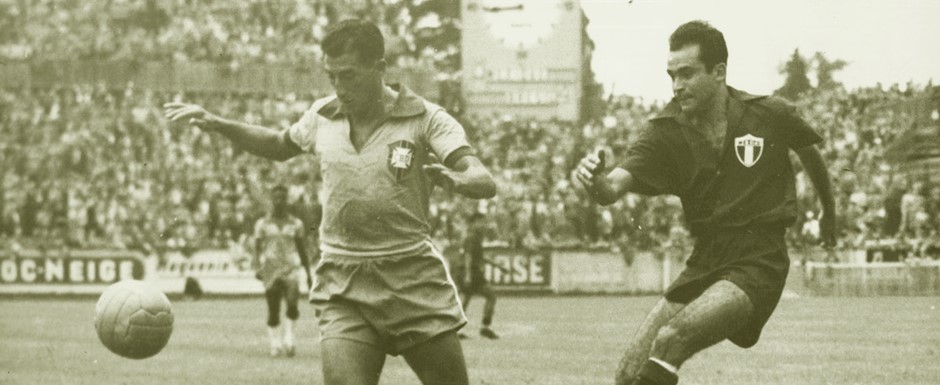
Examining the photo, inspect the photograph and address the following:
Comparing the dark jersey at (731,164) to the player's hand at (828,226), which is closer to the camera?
the dark jersey at (731,164)

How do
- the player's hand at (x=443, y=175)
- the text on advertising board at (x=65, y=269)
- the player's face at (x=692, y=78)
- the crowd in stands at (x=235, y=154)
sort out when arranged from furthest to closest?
the text on advertising board at (x=65, y=269) < the crowd in stands at (x=235, y=154) < the player's face at (x=692, y=78) < the player's hand at (x=443, y=175)

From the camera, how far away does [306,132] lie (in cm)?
679

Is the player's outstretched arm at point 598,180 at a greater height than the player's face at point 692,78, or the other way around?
the player's face at point 692,78

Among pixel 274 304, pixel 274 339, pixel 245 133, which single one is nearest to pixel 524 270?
pixel 274 304

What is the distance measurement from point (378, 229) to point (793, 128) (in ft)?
7.06

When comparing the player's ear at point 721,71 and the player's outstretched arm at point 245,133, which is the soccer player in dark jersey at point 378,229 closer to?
the player's outstretched arm at point 245,133

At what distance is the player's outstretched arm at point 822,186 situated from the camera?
7.40m

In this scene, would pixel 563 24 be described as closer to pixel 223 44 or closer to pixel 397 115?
pixel 223 44

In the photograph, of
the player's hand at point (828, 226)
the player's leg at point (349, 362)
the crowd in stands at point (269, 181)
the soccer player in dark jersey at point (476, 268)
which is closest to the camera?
the player's leg at point (349, 362)

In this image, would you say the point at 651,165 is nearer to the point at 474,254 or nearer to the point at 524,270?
the point at 474,254

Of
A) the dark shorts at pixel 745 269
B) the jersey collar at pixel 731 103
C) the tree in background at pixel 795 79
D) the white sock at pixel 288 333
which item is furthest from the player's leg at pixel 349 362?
the tree in background at pixel 795 79

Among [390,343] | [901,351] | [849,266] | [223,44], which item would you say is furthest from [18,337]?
[223,44]

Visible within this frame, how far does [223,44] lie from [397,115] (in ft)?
120

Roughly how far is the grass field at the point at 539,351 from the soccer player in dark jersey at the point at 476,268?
509 millimetres
